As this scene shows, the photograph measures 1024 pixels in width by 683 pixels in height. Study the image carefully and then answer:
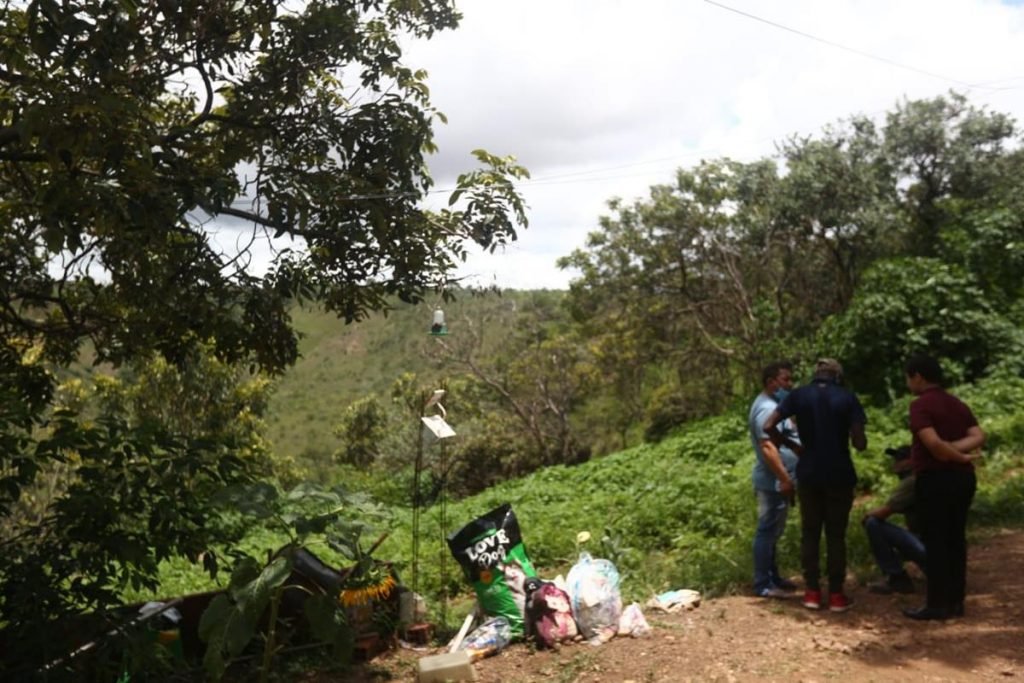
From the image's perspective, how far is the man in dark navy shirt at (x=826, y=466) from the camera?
5906 millimetres

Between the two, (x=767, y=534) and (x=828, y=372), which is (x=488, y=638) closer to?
(x=767, y=534)

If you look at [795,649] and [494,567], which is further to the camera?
[494,567]

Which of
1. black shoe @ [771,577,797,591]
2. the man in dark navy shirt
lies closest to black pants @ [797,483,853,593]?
the man in dark navy shirt

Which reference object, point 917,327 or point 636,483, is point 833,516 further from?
point 917,327

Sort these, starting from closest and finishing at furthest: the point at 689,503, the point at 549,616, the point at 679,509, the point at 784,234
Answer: the point at 549,616 < the point at 679,509 < the point at 689,503 < the point at 784,234

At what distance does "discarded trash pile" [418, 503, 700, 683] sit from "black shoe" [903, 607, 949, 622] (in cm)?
143

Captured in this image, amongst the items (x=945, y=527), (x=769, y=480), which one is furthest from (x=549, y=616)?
(x=945, y=527)

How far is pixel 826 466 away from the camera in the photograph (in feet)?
19.4

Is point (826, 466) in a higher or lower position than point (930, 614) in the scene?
higher

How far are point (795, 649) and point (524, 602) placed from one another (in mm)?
1681

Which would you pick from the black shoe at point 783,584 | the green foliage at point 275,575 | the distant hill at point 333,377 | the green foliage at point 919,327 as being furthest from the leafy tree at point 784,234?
the distant hill at point 333,377

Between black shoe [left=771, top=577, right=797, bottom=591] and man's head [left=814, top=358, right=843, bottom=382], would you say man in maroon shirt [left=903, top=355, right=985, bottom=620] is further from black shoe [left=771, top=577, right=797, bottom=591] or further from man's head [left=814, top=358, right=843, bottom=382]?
black shoe [left=771, top=577, right=797, bottom=591]

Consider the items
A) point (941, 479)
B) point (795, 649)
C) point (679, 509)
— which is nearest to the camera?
point (795, 649)

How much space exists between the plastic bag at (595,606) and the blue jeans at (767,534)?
1121mm
